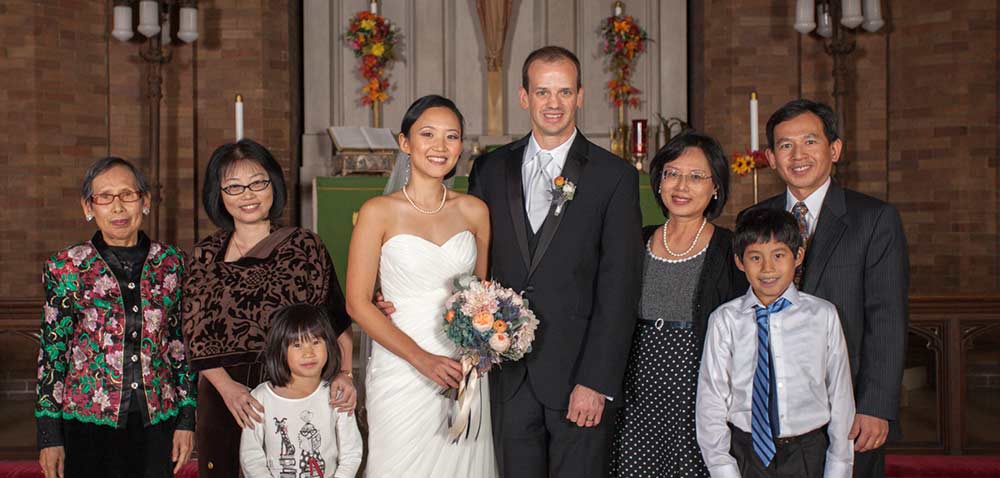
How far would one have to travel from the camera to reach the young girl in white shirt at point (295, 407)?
9.95 ft

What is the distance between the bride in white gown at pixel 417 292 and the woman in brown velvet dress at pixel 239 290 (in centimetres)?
17

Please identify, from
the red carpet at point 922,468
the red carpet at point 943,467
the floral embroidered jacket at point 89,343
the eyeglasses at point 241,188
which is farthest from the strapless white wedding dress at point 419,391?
the red carpet at point 943,467

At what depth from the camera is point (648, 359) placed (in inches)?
129

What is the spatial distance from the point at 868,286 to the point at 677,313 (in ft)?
2.09

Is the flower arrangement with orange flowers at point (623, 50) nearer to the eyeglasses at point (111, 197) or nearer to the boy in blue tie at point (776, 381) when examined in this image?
the boy in blue tie at point (776, 381)

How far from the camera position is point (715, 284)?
10.5 ft

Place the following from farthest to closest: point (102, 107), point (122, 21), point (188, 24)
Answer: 1. point (102, 107)
2. point (188, 24)
3. point (122, 21)

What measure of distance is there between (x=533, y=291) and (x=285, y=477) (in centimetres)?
102

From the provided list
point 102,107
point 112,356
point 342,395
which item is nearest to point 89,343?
point 112,356

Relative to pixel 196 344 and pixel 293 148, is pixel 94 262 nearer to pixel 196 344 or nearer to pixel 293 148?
pixel 196 344

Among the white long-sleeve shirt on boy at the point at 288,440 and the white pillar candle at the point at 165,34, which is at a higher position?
A: the white pillar candle at the point at 165,34

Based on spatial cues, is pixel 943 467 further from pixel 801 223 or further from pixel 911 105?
pixel 911 105

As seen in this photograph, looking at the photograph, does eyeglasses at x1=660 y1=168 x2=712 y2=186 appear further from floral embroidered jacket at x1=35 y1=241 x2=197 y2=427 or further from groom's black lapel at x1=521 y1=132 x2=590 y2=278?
floral embroidered jacket at x1=35 y1=241 x2=197 y2=427

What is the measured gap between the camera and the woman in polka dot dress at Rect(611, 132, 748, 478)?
321 cm
